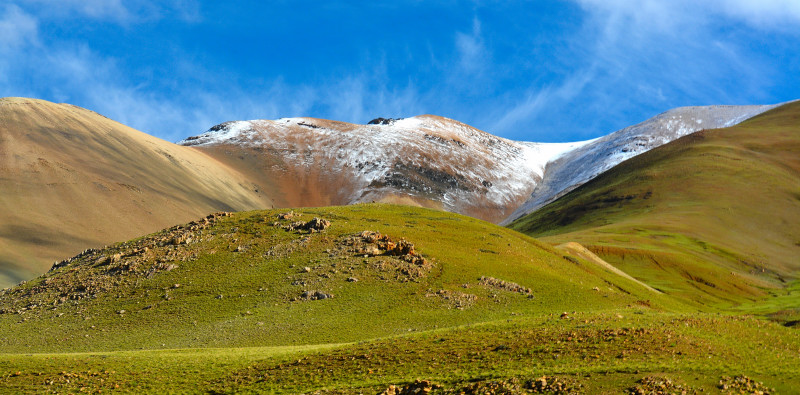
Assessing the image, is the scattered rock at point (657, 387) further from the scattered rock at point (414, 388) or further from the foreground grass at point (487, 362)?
the scattered rock at point (414, 388)

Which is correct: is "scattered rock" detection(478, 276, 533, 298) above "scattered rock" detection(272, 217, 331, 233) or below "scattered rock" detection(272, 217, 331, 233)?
below

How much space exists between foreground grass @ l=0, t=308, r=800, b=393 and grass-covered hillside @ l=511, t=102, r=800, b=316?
47848 millimetres

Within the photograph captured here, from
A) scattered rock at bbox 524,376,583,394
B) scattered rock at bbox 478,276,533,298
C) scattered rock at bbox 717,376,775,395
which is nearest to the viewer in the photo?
scattered rock at bbox 717,376,775,395

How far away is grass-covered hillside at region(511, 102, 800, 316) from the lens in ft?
340

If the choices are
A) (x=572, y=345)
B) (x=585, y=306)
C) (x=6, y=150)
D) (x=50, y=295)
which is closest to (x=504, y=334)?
(x=572, y=345)

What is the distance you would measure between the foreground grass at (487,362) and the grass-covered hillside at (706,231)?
157 feet

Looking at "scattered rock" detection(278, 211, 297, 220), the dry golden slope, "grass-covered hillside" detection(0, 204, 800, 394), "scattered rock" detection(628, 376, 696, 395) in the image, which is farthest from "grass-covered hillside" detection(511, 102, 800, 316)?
the dry golden slope

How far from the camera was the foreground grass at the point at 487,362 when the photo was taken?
25.5 meters

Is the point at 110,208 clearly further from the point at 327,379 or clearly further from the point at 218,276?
the point at 327,379

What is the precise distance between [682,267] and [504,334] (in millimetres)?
89661

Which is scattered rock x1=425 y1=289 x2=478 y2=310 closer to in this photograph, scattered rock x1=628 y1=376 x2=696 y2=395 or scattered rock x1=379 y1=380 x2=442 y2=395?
scattered rock x1=379 y1=380 x2=442 y2=395

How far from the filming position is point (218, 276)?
60594 mm

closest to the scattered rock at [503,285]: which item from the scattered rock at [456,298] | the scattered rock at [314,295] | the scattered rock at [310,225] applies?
the scattered rock at [456,298]

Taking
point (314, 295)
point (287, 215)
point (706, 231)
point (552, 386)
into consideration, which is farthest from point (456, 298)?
point (706, 231)
